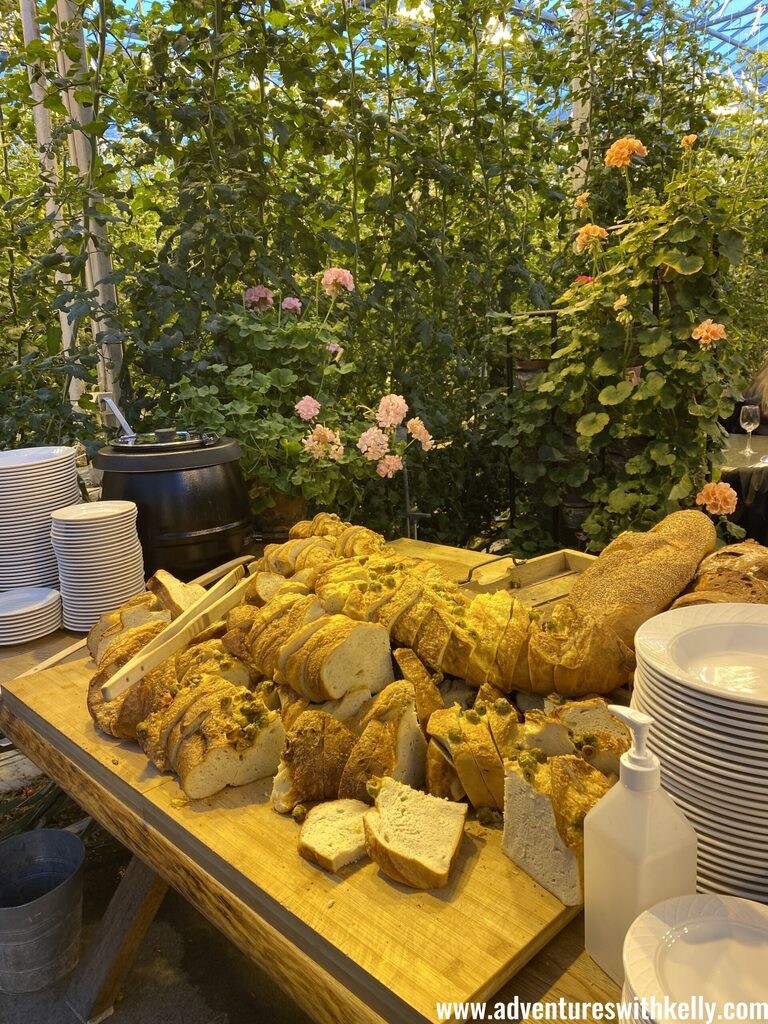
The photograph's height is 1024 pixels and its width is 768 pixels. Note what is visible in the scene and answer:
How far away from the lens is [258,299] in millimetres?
3076

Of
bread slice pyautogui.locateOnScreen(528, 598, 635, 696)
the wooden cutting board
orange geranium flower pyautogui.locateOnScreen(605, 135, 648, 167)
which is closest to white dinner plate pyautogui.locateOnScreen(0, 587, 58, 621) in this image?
the wooden cutting board

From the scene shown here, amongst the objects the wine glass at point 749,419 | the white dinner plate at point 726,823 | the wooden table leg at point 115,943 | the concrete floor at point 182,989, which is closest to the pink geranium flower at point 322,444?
the wooden table leg at point 115,943

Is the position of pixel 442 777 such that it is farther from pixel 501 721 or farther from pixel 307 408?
pixel 307 408

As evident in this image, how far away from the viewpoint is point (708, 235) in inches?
112

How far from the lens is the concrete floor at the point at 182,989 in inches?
80.9

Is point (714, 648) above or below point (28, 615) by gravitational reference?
above

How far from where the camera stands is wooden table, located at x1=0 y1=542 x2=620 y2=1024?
34.9 inches

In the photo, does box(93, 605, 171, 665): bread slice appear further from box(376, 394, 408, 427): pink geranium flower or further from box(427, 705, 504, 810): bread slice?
box(376, 394, 408, 427): pink geranium flower

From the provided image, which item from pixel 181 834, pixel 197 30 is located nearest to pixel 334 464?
pixel 181 834

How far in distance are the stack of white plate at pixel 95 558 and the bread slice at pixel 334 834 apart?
1099mm

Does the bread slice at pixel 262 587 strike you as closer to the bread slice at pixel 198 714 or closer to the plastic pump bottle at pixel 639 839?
the bread slice at pixel 198 714

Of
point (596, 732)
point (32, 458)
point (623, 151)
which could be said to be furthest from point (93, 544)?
point (623, 151)

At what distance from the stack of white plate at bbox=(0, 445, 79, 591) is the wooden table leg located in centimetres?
90

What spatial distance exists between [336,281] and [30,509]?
1.46m
